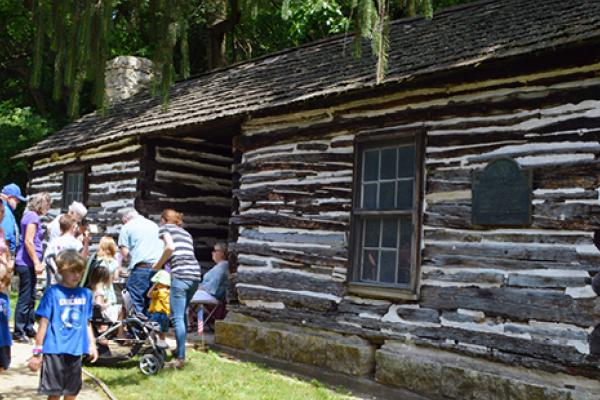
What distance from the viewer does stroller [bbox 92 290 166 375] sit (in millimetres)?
6969

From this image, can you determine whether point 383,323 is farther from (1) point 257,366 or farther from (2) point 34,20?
(2) point 34,20

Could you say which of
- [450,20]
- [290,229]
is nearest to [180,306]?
[290,229]

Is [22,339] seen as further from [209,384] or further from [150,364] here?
[209,384]

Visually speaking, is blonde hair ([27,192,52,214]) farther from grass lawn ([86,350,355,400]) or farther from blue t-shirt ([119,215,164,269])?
grass lawn ([86,350,355,400])

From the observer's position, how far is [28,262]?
8367 mm

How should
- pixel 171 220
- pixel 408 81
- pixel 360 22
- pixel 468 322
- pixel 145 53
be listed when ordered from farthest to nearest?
1. pixel 145 53
2. pixel 171 220
3. pixel 408 81
4. pixel 468 322
5. pixel 360 22

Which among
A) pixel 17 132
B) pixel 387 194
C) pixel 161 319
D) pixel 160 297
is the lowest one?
pixel 161 319

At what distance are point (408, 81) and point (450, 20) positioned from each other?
2.83 metres

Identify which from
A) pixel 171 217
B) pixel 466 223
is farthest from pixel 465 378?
pixel 171 217

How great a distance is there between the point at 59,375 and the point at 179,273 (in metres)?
2.69

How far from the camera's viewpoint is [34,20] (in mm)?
6090

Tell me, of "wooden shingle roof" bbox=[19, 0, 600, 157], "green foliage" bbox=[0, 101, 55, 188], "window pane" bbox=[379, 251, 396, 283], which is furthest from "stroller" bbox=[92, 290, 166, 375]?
"green foliage" bbox=[0, 101, 55, 188]

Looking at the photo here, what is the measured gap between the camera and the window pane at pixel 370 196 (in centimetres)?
779

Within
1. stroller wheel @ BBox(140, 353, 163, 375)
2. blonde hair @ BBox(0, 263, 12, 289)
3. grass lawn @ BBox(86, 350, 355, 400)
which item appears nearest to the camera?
blonde hair @ BBox(0, 263, 12, 289)
